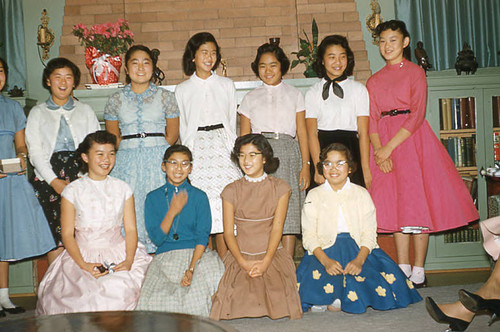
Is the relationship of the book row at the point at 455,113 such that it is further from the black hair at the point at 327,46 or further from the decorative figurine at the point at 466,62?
the black hair at the point at 327,46

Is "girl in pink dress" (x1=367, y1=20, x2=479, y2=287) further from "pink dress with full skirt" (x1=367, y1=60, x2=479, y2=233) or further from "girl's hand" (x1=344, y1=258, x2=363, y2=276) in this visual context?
"girl's hand" (x1=344, y1=258, x2=363, y2=276)

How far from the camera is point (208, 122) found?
3.14 metres

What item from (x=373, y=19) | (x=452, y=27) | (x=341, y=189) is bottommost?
(x=341, y=189)

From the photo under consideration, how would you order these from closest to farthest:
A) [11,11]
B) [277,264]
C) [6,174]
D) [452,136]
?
[277,264], [6,174], [452,136], [11,11]

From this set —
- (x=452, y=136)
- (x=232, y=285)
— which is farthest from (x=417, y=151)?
(x=232, y=285)

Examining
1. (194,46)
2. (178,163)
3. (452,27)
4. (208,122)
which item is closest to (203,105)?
(208,122)

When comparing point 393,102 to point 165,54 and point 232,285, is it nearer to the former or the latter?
point 232,285

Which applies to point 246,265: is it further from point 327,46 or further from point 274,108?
point 327,46

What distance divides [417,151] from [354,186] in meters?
0.52

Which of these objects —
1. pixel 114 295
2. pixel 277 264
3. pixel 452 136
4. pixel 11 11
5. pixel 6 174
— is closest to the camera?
pixel 114 295

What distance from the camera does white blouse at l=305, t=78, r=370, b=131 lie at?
10.3 feet

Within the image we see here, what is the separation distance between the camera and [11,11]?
14.1 ft

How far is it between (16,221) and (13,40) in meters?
1.97

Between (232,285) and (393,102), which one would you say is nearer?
(232,285)
